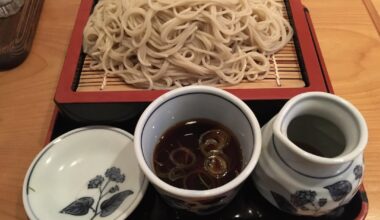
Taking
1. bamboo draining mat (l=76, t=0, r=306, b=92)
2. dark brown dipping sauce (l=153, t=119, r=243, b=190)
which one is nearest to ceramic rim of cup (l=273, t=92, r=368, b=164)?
dark brown dipping sauce (l=153, t=119, r=243, b=190)

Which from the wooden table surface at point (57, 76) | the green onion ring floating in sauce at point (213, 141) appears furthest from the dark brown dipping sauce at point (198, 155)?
the wooden table surface at point (57, 76)

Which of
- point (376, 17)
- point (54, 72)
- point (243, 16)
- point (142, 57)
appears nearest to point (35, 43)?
point (54, 72)

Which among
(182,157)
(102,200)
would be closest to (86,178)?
(102,200)

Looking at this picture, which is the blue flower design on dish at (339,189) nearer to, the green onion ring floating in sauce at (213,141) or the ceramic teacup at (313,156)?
the ceramic teacup at (313,156)

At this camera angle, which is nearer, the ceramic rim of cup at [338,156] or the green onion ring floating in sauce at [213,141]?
the ceramic rim of cup at [338,156]

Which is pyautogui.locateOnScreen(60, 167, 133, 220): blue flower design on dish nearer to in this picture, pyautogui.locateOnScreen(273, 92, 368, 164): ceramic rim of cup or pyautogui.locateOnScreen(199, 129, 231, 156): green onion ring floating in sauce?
pyautogui.locateOnScreen(199, 129, 231, 156): green onion ring floating in sauce

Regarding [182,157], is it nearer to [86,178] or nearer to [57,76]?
A: [86,178]

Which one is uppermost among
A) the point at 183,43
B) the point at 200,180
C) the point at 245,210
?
the point at 183,43
